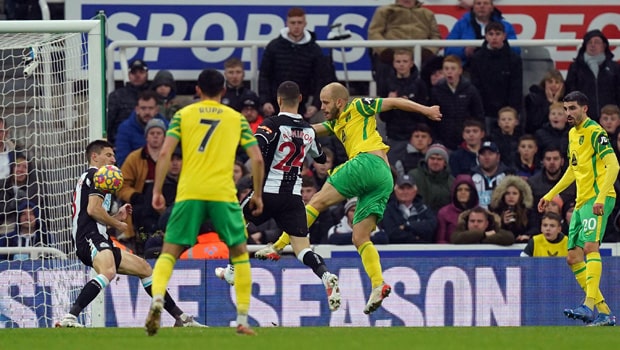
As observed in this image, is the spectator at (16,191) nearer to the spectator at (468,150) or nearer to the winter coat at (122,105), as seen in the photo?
the winter coat at (122,105)

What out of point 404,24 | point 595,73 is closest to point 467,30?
point 404,24

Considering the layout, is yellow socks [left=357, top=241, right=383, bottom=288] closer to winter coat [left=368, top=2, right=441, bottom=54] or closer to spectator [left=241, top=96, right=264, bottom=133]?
spectator [left=241, top=96, right=264, bottom=133]

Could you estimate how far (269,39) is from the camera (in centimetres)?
2214

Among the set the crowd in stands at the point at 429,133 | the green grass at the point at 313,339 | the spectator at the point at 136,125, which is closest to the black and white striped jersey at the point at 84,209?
the green grass at the point at 313,339

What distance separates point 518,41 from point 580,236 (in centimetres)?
572

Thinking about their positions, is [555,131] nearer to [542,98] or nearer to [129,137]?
[542,98]

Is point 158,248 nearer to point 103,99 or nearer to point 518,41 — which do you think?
point 103,99

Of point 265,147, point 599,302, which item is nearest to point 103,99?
point 265,147

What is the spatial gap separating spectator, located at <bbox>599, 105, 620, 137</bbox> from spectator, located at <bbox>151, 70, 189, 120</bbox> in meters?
5.85

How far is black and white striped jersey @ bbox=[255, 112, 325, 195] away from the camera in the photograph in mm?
14688

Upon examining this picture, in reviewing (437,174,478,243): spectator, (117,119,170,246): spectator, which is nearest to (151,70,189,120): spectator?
(117,119,170,246): spectator

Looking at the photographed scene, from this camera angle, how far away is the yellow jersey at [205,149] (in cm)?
1206

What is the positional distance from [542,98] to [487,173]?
6.44 ft

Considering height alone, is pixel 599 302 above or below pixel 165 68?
below
